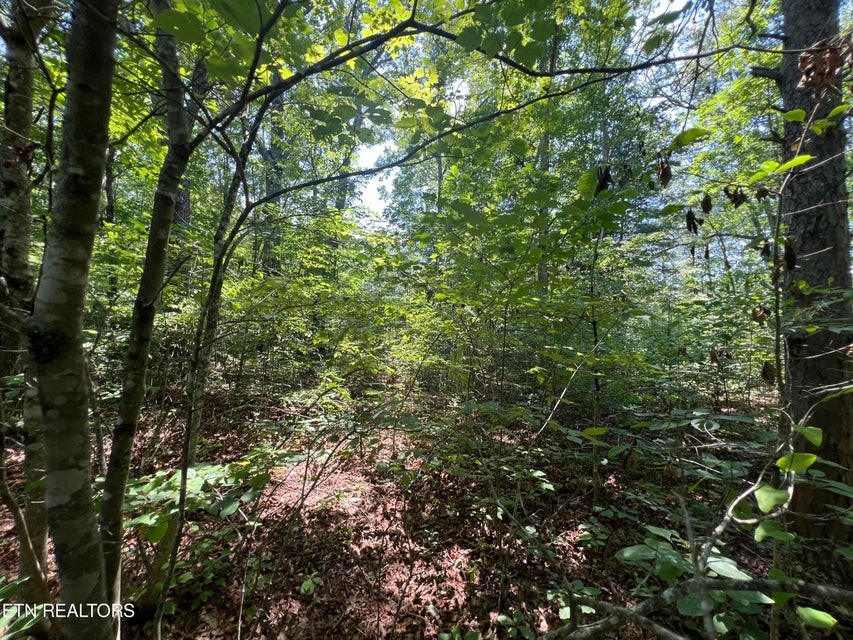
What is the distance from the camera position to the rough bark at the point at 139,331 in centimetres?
109

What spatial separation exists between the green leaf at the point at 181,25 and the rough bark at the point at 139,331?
332 millimetres

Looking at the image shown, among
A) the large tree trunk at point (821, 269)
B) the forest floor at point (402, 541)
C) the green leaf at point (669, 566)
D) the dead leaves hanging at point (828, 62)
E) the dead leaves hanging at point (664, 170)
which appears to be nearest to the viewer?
the green leaf at point (669, 566)

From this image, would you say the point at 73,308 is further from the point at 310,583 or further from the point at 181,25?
the point at 310,583

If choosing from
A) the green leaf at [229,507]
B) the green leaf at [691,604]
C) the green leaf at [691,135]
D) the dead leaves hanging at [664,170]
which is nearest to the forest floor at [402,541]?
the green leaf at [229,507]

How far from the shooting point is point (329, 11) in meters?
1.70

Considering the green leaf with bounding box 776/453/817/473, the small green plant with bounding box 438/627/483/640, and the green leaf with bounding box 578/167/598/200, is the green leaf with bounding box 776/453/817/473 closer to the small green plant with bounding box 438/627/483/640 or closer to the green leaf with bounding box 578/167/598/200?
the green leaf with bounding box 578/167/598/200

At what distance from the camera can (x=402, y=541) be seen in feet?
9.21

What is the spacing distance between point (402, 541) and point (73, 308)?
2920 millimetres

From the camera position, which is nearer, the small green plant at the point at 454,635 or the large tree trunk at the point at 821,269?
the small green plant at the point at 454,635

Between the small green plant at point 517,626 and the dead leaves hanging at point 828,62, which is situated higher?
the dead leaves hanging at point 828,62

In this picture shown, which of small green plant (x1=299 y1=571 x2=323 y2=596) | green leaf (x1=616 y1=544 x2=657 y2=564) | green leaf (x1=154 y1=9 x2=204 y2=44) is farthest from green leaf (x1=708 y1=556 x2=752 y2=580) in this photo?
small green plant (x1=299 y1=571 x2=323 y2=596)

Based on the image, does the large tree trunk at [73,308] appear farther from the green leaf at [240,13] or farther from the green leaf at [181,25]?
the green leaf at [240,13]

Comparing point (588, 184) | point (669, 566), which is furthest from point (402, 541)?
point (588, 184)

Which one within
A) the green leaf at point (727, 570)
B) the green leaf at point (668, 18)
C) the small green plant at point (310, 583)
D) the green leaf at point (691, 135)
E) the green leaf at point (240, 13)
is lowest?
the small green plant at point (310, 583)
